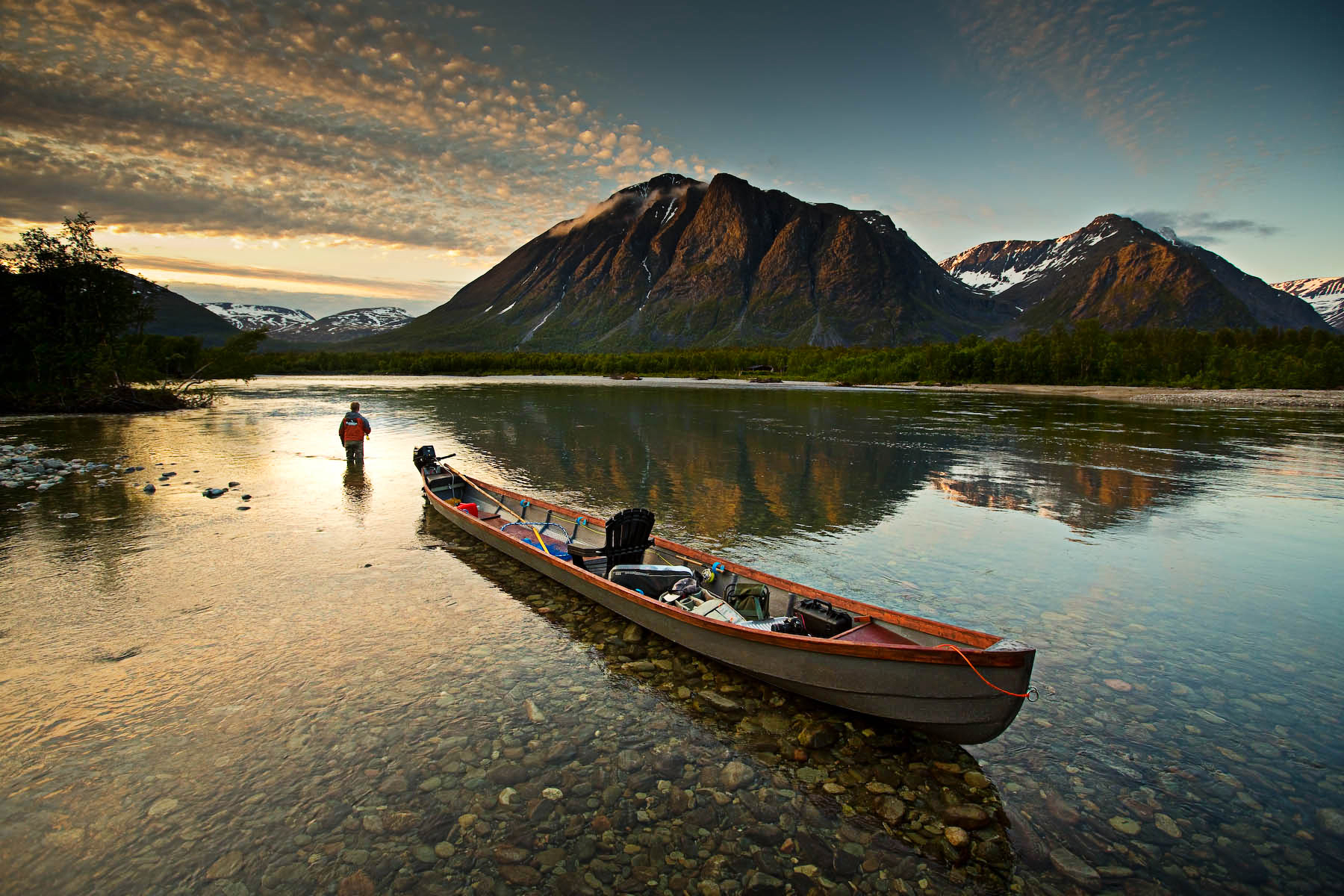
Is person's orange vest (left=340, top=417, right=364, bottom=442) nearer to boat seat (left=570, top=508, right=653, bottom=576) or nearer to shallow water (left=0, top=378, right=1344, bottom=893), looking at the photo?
shallow water (left=0, top=378, right=1344, bottom=893)

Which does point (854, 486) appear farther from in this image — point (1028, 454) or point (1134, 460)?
point (1134, 460)

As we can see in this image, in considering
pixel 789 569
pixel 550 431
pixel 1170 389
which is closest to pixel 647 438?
pixel 550 431

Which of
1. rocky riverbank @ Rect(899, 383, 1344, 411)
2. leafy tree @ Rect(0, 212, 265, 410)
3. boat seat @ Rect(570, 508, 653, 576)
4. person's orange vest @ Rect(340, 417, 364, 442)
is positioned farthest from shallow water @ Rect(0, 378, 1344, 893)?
rocky riverbank @ Rect(899, 383, 1344, 411)

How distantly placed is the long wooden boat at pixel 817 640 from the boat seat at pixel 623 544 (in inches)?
1.5

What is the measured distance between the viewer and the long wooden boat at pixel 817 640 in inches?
270

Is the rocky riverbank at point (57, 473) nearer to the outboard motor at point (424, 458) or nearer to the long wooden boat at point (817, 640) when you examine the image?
the outboard motor at point (424, 458)

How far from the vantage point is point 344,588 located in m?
13.2

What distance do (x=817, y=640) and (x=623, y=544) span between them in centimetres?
573

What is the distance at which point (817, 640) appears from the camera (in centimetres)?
772

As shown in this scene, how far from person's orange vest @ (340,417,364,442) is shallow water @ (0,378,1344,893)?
621 cm

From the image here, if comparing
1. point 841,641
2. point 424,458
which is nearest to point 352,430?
point 424,458

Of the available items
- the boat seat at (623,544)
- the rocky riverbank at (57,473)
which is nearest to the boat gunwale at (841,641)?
the boat seat at (623,544)

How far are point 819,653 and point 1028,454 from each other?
32.0 metres

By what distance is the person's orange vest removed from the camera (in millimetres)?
25969
